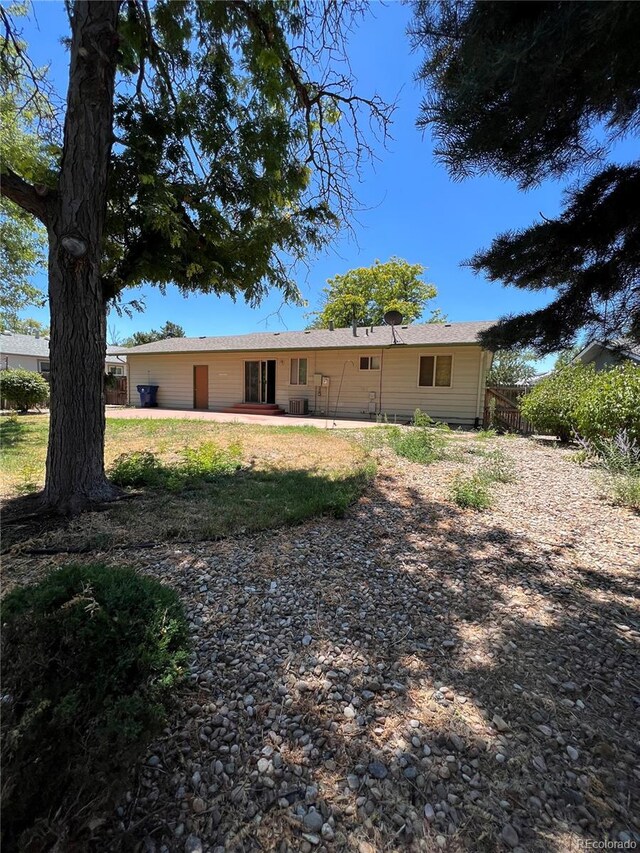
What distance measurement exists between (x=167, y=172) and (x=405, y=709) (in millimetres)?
5577

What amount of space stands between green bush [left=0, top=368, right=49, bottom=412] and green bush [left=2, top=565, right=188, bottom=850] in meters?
15.7

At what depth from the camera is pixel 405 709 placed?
1.67m

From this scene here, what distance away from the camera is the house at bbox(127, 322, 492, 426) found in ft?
42.6

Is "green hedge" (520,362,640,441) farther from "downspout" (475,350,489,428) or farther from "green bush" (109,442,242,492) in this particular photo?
"green bush" (109,442,242,492)

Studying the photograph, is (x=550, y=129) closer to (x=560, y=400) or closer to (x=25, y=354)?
(x=560, y=400)

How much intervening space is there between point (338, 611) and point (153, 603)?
48.7 inches

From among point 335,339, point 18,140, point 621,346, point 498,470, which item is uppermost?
point 18,140

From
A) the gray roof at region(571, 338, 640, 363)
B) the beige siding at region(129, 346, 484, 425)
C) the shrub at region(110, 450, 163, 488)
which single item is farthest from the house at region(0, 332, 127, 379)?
the gray roof at region(571, 338, 640, 363)

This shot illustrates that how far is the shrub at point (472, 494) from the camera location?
4.39 meters

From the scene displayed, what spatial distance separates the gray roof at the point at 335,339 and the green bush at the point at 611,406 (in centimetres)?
409

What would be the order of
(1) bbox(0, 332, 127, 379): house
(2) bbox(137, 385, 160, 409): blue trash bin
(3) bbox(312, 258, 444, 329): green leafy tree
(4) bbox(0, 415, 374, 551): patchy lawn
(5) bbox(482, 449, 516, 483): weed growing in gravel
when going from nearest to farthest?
(4) bbox(0, 415, 374, 551): patchy lawn
(5) bbox(482, 449, 516, 483): weed growing in gravel
(2) bbox(137, 385, 160, 409): blue trash bin
(1) bbox(0, 332, 127, 379): house
(3) bbox(312, 258, 444, 329): green leafy tree

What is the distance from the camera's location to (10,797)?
0.96 m

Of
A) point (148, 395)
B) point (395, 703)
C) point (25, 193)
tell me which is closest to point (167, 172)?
point (25, 193)

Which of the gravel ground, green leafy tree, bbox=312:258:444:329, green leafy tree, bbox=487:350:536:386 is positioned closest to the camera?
the gravel ground
